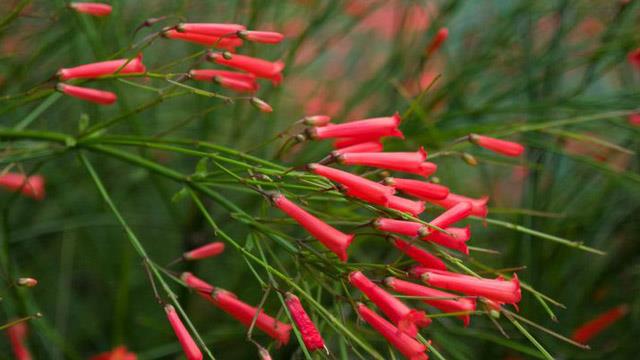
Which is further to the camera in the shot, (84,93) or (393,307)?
(84,93)

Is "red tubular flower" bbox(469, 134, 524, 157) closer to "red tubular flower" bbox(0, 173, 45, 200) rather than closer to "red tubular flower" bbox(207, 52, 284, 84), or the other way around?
"red tubular flower" bbox(207, 52, 284, 84)

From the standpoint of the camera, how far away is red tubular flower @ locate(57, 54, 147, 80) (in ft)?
4.93

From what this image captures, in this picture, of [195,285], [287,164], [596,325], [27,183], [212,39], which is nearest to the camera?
[195,285]

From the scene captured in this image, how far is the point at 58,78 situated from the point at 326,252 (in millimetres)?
555

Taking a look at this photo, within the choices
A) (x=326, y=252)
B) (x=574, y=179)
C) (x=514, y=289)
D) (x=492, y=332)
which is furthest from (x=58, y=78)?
(x=574, y=179)

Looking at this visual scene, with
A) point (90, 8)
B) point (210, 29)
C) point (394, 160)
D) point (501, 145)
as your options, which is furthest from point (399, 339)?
point (90, 8)

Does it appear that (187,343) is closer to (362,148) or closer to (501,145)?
(362,148)

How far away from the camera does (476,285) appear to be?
128cm

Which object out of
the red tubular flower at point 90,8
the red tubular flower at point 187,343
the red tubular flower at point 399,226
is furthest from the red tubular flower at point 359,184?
the red tubular flower at point 90,8

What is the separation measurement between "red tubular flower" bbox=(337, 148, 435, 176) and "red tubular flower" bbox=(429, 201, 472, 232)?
0.30 ft

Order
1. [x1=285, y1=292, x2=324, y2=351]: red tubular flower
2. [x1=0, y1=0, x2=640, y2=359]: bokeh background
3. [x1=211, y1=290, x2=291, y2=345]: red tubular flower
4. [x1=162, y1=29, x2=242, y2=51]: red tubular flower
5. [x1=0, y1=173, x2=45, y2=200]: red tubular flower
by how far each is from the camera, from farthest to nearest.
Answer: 1. [x1=0, y1=0, x2=640, y2=359]: bokeh background
2. [x1=0, y1=173, x2=45, y2=200]: red tubular flower
3. [x1=162, y1=29, x2=242, y2=51]: red tubular flower
4. [x1=211, y1=290, x2=291, y2=345]: red tubular flower
5. [x1=285, y1=292, x2=324, y2=351]: red tubular flower

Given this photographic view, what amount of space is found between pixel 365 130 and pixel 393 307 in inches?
11.7

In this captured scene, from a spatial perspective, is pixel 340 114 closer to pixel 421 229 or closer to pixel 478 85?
pixel 478 85

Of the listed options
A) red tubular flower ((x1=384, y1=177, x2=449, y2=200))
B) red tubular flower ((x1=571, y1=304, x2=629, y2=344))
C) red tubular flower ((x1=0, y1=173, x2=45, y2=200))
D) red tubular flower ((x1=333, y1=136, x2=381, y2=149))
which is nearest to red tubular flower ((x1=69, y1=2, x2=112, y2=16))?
red tubular flower ((x1=0, y1=173, x2=45, y2=200))
